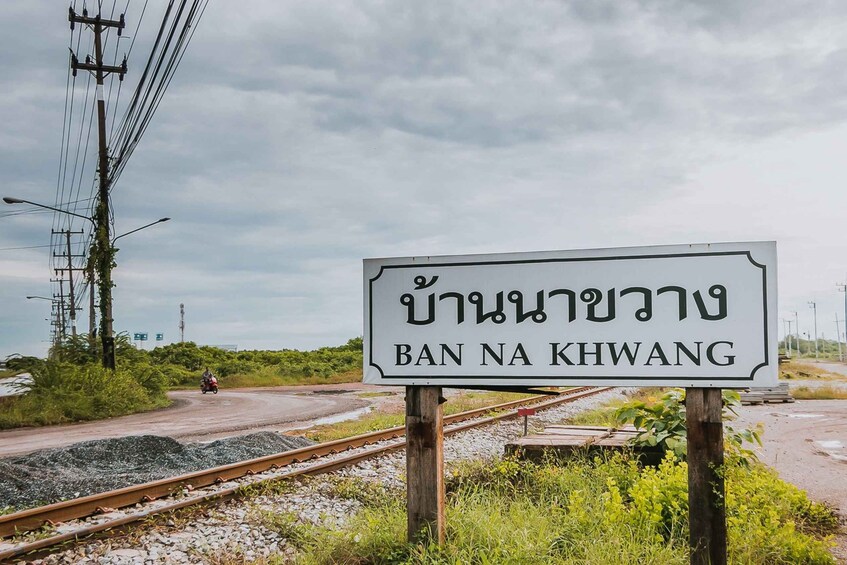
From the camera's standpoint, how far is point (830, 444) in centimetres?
1265

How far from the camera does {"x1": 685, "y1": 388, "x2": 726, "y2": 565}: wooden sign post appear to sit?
3.90 m

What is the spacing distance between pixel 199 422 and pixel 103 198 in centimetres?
1122

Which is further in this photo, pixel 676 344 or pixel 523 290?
pixel 523 290

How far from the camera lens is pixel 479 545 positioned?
4.48 meters

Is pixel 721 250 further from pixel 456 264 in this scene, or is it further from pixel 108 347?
pixel 108 347

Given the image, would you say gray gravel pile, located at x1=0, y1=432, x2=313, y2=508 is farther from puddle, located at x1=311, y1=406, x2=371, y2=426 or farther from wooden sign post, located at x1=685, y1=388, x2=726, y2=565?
wooden sign post, located at x1=685, y1=388, x2=726, y2=565

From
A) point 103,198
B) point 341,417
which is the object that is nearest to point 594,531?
point 341,417

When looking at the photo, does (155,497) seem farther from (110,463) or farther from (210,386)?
(210,386)

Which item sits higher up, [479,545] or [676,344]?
[676,344]

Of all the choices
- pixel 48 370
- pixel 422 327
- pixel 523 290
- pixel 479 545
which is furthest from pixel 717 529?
pixel 48 370

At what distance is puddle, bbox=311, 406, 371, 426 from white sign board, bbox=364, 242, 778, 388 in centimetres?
1289

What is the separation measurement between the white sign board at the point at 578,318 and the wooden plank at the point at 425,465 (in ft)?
0.48

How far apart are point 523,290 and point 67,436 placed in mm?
14674

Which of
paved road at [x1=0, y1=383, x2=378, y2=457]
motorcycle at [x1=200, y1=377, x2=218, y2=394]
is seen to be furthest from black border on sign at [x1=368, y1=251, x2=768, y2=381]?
motorcycle at [x1=200, y1=377, x2=218, y2=394]
